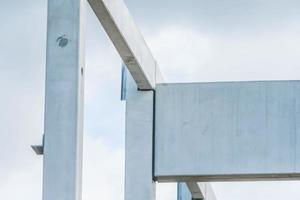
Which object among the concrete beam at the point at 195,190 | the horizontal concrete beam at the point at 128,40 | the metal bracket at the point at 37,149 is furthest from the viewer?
the concrete beam at the point at 195,190

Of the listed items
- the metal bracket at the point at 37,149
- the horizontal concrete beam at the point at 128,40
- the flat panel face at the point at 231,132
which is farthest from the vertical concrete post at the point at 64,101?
the flat panel face at the point at 231,132

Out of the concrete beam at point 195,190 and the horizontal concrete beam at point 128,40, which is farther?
the concrete beam at point 195,190

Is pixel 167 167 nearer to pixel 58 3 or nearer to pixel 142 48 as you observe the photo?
pixel 142 48

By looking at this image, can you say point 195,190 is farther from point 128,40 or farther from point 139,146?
point 128,40

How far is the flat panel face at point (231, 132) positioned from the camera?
20.5 meters

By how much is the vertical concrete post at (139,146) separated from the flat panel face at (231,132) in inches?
6.1

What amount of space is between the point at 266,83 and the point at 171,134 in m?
1.63

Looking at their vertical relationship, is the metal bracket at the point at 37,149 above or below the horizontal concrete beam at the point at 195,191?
below

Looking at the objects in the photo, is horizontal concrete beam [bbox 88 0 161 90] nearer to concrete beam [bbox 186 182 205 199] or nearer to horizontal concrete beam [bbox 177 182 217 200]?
concrete beam [bbox 186 182 205 199]

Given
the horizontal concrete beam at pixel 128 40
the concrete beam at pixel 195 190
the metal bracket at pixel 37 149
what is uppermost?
the horizontal concrete beam at pixel 128 40

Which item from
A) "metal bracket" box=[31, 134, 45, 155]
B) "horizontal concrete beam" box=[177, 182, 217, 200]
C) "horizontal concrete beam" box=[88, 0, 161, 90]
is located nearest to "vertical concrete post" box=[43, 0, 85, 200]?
"metal bracket" box=[31, 134, 45, 155]

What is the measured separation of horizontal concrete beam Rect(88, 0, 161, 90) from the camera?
16.9m

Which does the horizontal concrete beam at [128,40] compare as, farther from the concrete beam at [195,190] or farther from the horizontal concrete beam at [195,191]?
the horizontal concrete beam at [195,191]

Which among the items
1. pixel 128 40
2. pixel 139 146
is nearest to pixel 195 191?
pixel 139 146
